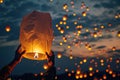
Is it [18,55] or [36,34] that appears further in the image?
[36,34]

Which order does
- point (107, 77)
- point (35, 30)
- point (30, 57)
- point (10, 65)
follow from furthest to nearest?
point (107, 77)
point (30, 57)
point (35, 30)
point (10, 65)

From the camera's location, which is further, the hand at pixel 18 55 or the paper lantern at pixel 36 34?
the paper lantern at pixel 36 34

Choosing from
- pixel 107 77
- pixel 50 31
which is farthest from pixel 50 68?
pixel 107 77

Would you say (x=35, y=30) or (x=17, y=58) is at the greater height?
(x=35, y=30)

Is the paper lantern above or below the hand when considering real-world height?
above

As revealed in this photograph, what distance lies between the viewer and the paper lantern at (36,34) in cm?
479

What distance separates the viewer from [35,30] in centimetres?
477

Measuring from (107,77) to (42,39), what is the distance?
31083 mm

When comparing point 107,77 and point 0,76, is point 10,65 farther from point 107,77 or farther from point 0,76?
point 107,77

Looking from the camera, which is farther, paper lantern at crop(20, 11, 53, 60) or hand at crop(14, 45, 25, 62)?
paper lantern at crop(20, 11, 53, 60)

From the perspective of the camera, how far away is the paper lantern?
4793 mm

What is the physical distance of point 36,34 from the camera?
478 centimetres

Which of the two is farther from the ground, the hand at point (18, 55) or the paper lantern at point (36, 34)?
the paper lantern at point (36, 34)

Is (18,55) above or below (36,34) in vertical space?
below
